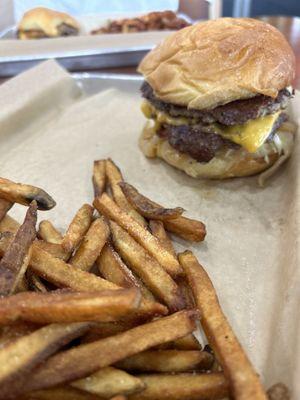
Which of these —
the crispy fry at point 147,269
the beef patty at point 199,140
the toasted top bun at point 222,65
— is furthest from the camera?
the beef patty at point 199,140

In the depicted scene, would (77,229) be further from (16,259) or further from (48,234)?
(16,259)

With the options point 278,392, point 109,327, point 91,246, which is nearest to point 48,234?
point 91,246

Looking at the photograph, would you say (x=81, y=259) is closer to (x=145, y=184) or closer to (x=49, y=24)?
(x=145, y=184)

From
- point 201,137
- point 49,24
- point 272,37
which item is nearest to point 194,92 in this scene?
point 201,137

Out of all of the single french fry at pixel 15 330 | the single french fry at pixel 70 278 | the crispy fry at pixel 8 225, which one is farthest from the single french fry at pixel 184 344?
the crispy fry at pixel 8 225

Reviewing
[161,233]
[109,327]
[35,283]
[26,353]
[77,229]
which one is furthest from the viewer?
[161,233]

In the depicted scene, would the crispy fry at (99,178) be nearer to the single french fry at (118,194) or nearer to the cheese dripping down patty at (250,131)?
the single french fry at (118,194)
